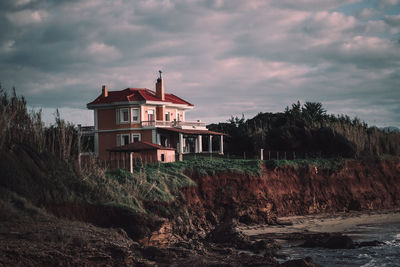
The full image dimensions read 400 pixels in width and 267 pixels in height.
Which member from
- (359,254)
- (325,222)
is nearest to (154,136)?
(325,222)

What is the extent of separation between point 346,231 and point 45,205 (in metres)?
15.8

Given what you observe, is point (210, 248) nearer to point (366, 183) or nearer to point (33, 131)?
point (33, 131)

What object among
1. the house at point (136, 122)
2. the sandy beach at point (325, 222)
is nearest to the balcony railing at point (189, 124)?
the house at point (136, 122)

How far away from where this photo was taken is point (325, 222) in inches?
1144

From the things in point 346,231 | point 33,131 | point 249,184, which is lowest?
point 346,231

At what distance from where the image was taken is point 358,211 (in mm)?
34062

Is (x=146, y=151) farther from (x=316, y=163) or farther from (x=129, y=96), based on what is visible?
(x=129, y=96)

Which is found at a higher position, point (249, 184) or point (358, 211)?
point (249, 184)

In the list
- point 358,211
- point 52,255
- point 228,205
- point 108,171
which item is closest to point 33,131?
point 108,171

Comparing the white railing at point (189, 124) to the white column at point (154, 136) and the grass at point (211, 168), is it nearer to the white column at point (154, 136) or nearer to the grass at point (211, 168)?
the white column at point (154, 136)

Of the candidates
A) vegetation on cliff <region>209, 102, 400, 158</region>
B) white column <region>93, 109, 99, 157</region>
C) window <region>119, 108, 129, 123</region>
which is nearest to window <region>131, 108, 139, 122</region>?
window <region>119, 108, 129, 123</region>

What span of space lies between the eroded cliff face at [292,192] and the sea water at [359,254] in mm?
6005

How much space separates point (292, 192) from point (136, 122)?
19080 mm

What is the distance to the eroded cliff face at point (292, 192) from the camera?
27.1 m
